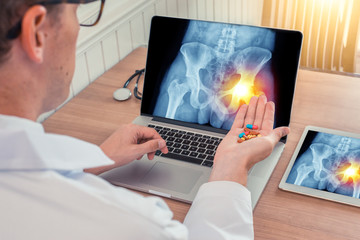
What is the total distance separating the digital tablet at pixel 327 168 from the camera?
101 cm

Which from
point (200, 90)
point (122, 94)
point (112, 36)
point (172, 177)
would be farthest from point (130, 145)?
point (112, 36)

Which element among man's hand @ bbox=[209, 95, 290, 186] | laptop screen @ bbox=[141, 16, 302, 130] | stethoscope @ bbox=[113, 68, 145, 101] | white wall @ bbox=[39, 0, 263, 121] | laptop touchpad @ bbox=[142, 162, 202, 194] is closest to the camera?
man's hand @ bbox=[209, 95, 290, 186]

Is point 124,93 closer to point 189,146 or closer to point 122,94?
point 122,94

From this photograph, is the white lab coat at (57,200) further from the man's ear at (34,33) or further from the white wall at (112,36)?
the white wall at (112,36)

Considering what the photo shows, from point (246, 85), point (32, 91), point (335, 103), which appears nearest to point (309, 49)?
point (335, 103)

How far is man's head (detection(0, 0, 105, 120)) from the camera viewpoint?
2.02 ft

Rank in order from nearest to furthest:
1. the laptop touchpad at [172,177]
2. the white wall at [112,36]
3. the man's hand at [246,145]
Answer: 1. the man's hand at [246,145]
2. the laptop touchpad at [172,177]
3. the white wall at [112,36]

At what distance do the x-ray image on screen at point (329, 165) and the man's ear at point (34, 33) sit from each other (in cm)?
67

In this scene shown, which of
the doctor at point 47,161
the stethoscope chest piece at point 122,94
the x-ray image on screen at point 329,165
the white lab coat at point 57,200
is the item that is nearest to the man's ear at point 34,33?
the doctor at point 47,161

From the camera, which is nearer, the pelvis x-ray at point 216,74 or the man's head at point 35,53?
the man's head at point 35,53

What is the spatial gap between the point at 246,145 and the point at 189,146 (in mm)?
242

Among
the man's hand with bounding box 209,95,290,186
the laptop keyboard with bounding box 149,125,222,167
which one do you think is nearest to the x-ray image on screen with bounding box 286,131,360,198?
the man's hand with bounding box 209,95,290,186

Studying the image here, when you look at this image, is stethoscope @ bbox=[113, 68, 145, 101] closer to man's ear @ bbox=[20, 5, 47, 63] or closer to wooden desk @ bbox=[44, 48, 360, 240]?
wooden desk @ bbox=[44, 48, 360, 240]

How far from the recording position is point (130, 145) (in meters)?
1.11
